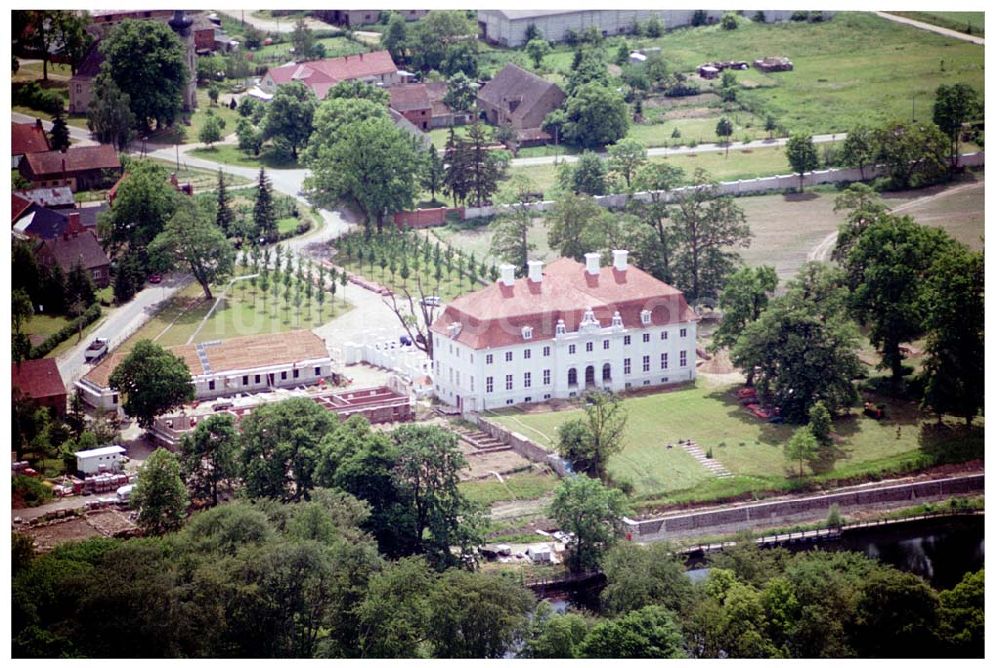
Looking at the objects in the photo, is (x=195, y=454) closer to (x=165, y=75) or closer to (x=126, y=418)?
(x=126, y=418)

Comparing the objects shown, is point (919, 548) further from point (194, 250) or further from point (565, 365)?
point (194, 250)

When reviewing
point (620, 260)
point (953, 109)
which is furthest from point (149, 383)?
A: point (953, 109)

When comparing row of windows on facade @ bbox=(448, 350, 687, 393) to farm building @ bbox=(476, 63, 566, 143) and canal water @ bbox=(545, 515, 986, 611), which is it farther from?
farm building @ bbox=(476, 63, 566, 143)

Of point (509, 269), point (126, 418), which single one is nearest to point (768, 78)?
point (509, 269)

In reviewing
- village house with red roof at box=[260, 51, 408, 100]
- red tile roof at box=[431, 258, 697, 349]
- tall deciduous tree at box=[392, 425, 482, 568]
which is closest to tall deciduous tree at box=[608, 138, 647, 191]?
village house with red roof at box=[260, 51, 408, 100]

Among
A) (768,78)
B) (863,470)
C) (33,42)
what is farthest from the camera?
(768,78)

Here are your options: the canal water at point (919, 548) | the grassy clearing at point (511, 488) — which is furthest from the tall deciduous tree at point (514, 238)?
the canal water at point (919, 548)

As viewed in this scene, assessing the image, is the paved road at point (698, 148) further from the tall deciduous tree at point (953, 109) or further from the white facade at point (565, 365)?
the white facade at point (565, 365)
